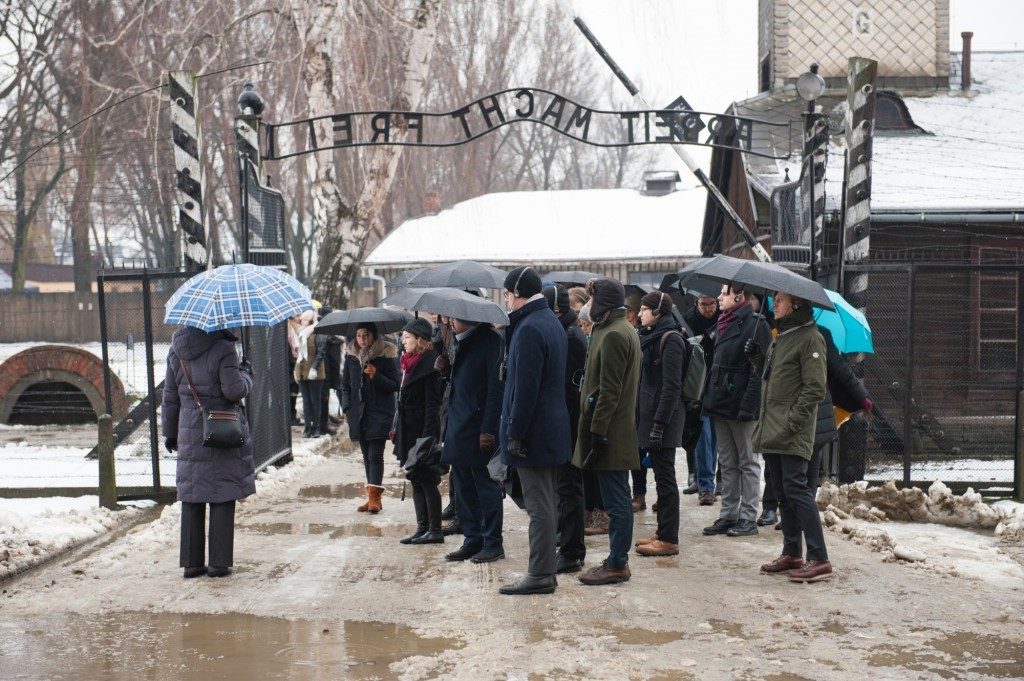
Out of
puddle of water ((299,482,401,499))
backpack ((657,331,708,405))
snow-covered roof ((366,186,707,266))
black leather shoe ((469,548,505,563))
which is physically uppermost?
snow-covered roof ((366,186,707,266))

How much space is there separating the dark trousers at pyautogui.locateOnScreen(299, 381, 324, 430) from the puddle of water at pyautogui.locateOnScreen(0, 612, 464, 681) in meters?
8.39

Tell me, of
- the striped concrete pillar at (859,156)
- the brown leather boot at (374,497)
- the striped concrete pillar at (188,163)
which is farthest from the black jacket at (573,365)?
the striped concrete pillar at (188,163)

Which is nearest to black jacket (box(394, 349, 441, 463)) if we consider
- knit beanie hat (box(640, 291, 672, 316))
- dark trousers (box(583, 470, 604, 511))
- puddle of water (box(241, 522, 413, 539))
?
puddle of water (box(241, 522, 413, 539))

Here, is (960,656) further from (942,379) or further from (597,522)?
(942,379)

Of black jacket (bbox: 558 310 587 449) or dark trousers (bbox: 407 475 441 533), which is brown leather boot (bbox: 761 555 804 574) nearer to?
black jacket (bbox: 558 310 587 449)

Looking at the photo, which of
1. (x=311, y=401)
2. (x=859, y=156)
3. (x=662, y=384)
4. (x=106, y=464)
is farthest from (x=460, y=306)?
(x=311, y=401)

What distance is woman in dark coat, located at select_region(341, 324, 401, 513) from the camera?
9.18 metres

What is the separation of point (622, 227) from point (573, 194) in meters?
4.16

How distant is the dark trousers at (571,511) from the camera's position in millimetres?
7418

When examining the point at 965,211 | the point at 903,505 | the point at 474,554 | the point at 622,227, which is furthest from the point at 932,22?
the point at 474,554

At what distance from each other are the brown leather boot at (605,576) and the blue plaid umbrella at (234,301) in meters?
2.39

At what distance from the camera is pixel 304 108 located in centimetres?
1869

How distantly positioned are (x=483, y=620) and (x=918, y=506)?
15.1 ft

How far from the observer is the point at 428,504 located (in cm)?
834
